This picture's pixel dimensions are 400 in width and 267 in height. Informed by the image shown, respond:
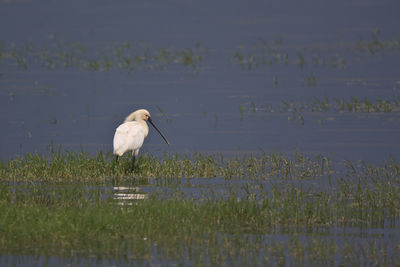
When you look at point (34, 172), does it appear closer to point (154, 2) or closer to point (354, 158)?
point (354, 158)

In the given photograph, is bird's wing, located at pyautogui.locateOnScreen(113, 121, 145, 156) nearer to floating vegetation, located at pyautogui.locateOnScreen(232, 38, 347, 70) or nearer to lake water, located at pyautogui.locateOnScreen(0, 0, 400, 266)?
lake water, located at pyautogui.locateOnScreen(0, 0, 400, 266)

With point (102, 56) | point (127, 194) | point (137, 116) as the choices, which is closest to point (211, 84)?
point (102, 56)

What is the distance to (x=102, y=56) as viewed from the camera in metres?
32.6

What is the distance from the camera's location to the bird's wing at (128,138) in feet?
45.3

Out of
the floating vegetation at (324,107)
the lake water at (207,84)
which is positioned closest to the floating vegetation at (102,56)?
the lake water at (207,84)

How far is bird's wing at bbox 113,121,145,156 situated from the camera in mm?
13797

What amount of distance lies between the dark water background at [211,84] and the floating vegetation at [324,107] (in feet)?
0.40

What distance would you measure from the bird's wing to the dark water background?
2411 mm

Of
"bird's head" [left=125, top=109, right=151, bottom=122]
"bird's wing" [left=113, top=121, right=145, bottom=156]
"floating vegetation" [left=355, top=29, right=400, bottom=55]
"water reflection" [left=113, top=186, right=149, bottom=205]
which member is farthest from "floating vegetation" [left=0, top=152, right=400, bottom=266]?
"floating vegetation" [left=355, top=29, right=400, bottom=55]

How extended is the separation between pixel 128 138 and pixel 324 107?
825 centimetres

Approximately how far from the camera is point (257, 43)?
36.4m

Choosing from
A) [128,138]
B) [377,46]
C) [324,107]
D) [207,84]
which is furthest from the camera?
[377,46]

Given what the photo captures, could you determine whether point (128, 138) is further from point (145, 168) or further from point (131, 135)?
point (145, 168)

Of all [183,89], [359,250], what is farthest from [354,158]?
[183,89]
